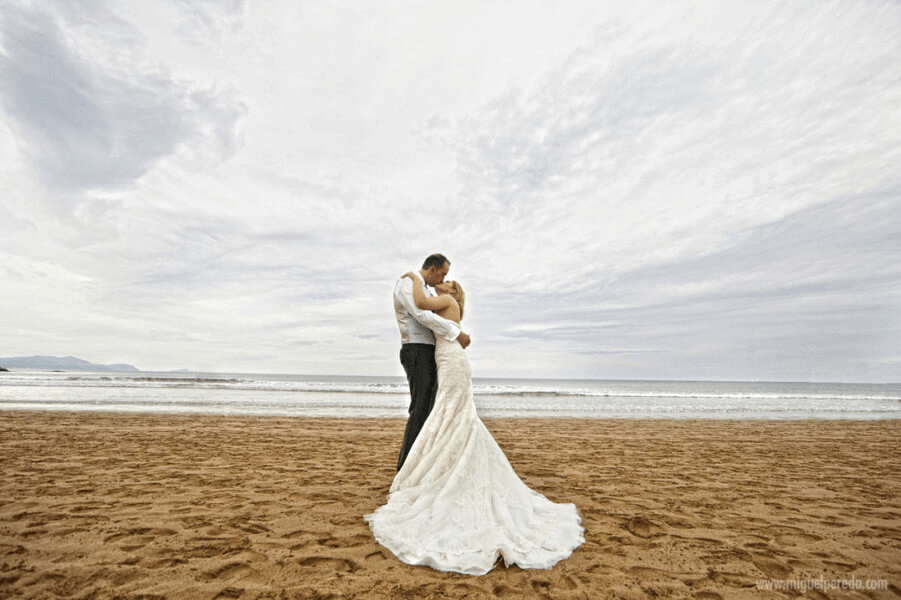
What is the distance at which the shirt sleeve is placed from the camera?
423cm

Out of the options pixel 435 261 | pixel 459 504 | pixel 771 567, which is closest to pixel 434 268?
pixel 435 261

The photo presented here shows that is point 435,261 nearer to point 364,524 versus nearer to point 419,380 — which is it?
point 419,380

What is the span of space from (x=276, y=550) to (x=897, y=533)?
5431mm

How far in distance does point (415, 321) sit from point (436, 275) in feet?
1.78

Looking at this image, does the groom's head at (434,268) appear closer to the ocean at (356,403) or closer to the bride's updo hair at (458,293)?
the bride's updo hair at (458,293)

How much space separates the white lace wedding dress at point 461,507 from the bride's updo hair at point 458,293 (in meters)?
0.54

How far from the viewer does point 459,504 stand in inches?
142

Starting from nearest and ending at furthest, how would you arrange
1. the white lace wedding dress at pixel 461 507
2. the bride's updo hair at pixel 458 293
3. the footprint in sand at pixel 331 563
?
1. the footprint in sand at pixel 331 563
2. the white lace wedding dress at pixel 461 507
3. the bride's updo hair at pixel 458 293

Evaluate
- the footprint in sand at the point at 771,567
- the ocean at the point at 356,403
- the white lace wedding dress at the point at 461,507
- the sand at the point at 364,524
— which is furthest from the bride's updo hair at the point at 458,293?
the footprint in sand at the point at 771,567

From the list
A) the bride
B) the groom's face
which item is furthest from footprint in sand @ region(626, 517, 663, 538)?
the groom's face

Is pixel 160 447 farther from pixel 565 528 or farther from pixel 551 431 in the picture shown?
pixel 551 431

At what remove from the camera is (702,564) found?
125 inches

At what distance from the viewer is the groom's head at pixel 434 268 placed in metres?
4.52

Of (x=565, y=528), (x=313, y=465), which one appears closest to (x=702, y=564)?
(x=565, y=528)
